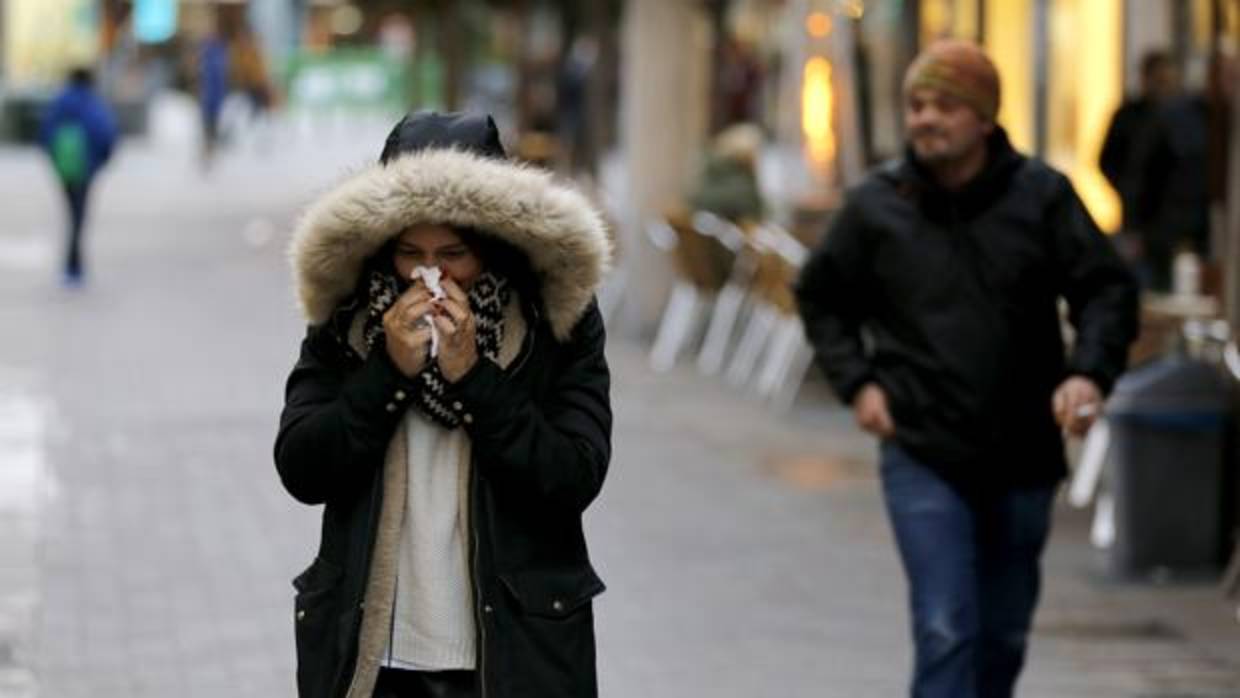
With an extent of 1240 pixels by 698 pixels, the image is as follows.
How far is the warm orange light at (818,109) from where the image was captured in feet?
63.0

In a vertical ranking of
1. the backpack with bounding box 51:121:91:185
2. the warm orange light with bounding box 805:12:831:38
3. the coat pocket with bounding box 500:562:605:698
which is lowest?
the backpack with bounding box 51:121:91:185

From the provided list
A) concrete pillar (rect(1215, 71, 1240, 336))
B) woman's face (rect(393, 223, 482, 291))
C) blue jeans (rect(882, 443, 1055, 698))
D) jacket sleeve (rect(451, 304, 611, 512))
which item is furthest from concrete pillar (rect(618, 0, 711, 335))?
woman's face (rect(393, 223, 482, 291))

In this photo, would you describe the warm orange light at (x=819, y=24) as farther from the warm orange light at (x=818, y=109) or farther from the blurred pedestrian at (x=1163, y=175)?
the blurred pedestrian at (x=1163, y=175)

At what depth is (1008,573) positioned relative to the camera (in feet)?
24.0

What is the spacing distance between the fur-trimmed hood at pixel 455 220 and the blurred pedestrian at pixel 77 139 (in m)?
19.6

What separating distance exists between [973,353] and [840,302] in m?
0.44

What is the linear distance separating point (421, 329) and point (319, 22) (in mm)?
67683

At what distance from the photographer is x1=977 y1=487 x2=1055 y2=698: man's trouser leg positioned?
23.9ft

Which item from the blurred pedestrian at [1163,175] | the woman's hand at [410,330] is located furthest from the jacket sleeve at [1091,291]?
the blurred pedestrian at [1163,175]

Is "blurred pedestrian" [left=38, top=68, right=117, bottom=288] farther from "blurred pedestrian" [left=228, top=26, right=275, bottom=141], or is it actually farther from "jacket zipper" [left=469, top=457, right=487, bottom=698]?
"jacket zipper" [left=469, top=457, right=487, bottom=698]

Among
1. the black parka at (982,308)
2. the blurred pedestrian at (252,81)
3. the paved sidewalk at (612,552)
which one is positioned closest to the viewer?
the black parka at (982,308)

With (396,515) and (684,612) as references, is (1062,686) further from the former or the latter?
(396,515)

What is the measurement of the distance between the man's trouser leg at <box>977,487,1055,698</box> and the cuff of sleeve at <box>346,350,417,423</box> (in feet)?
8.76

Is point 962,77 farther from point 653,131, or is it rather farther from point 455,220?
point 653,131
